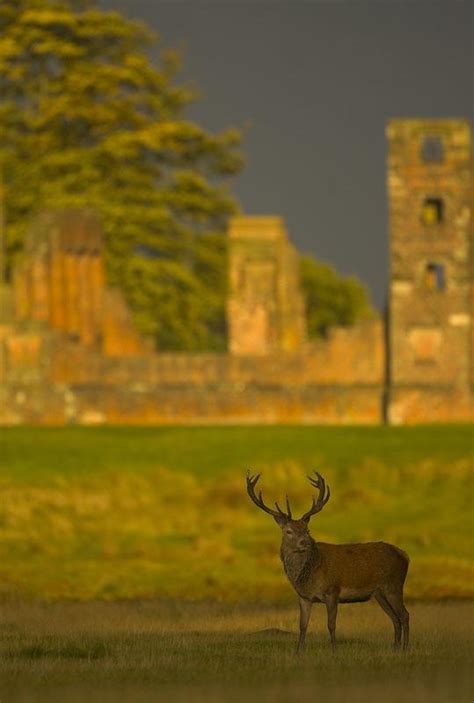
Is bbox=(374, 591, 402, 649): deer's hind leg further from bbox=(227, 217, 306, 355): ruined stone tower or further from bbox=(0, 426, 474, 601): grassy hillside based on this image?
bbox=(227, 217, 306, 355): ruined stone tower

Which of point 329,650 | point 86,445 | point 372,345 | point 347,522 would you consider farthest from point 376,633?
point 372,345

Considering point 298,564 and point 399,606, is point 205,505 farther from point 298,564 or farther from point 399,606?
point 298,564

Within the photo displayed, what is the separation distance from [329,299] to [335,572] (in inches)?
3114

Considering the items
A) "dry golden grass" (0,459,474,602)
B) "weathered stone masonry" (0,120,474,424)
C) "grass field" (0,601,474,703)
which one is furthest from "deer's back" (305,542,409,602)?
"weathered stone masonry" (0,120,474,424)

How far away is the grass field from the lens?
42.8 feet

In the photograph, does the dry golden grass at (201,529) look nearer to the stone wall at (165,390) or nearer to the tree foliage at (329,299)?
the stone wall at (165,390)

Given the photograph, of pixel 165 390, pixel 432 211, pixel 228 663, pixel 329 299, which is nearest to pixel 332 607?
pixel 228 663

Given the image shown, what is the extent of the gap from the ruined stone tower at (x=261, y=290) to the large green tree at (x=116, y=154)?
95cm

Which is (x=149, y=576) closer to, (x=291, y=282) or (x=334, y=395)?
(x=334, y=395)

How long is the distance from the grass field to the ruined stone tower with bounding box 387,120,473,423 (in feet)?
107

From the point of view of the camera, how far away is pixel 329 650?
15219 millimetres

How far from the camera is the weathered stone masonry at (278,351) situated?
49.1 meters

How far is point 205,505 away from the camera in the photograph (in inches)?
1378

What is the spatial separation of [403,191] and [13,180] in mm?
13705
